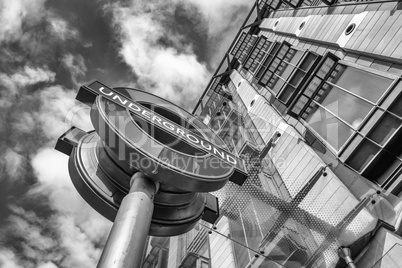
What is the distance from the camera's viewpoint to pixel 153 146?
17.7ft

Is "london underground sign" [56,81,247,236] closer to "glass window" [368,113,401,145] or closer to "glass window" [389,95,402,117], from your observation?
"glass window" [368,113,401,145]

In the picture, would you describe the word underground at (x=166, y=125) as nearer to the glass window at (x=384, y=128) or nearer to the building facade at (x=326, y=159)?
the building facade at (x=326, y=159)

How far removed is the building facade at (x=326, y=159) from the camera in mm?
8906

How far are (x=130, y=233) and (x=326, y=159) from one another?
10448mm

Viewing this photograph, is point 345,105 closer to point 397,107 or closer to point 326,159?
point 326,159

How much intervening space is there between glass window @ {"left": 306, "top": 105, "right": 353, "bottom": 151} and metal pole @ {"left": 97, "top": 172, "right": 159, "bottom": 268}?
28.7ft

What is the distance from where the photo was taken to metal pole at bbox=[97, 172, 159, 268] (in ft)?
11.6

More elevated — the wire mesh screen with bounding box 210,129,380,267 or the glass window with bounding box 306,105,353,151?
the glass window with bounding box 306,105,353,151

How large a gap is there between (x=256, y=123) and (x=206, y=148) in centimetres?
1403

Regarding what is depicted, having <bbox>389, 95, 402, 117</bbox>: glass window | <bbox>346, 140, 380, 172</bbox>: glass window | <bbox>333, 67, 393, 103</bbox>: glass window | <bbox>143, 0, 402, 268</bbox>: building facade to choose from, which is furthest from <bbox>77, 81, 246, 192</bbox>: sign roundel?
<bbox>333, 67, 393, 103</bbox>: glass window

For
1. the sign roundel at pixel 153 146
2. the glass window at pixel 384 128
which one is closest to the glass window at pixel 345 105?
the glass window at pixel 384 128

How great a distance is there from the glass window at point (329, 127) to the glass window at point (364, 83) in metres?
1.29

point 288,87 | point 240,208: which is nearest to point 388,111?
point 240,208

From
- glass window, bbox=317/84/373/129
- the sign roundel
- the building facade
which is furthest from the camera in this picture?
glass window, bbox=317/84/373/129
